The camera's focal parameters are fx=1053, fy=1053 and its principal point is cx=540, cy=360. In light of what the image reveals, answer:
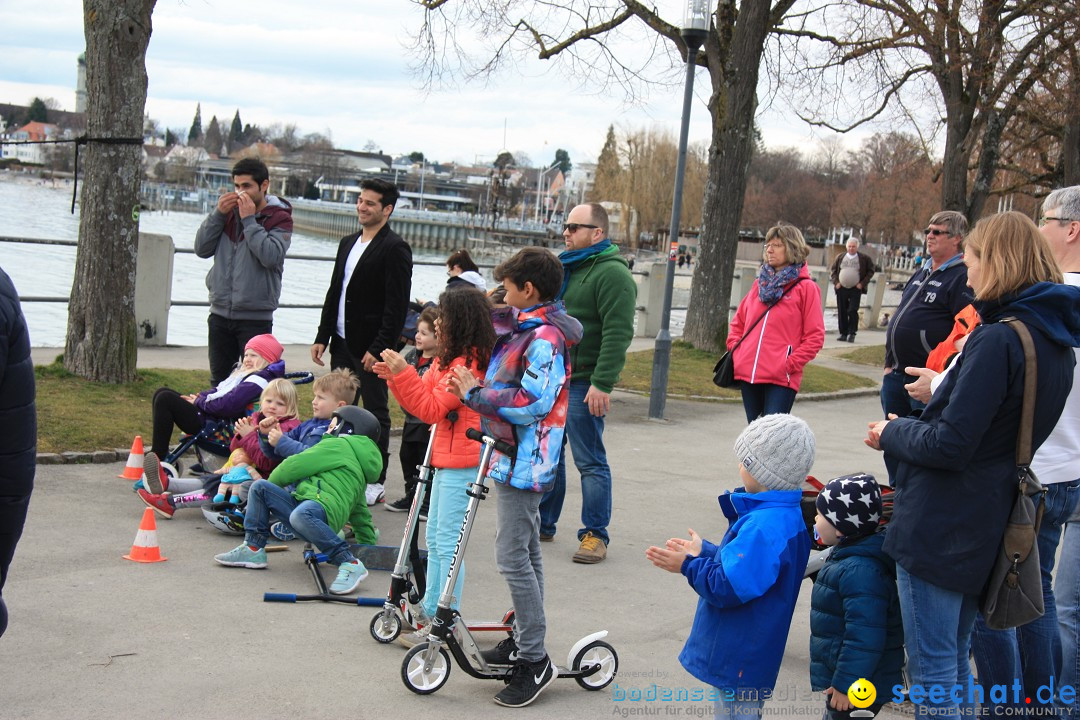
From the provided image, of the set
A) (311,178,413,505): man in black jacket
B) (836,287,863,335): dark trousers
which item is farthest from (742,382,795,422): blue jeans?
(836,287,863,335): dark trousers

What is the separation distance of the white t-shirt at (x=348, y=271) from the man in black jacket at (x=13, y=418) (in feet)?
15.3

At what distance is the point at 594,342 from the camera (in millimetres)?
6656

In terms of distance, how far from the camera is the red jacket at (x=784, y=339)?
7395mm

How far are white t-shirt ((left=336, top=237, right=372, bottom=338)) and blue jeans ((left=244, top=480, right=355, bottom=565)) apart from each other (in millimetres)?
1911

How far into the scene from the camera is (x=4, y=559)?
2900 mm

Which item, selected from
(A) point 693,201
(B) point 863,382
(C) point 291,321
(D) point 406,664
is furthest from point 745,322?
(A) point 693,201

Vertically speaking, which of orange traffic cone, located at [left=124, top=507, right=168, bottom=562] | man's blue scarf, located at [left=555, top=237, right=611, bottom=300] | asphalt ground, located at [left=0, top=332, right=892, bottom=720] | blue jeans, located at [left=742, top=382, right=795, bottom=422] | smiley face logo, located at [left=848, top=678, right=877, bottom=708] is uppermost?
man's blue scarf, located at [left=555, top=237, right=611, bottom=300]

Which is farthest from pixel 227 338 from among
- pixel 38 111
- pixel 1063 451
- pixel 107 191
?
pixel 38 111

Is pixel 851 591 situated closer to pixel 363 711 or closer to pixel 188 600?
pixel 363 711

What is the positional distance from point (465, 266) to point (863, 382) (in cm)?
986

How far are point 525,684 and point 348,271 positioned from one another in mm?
3937

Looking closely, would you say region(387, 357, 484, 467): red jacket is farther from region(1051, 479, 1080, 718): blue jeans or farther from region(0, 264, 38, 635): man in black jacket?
region(1051, 479, 1080, 718): blue jeans

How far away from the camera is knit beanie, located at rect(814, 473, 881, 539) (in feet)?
12.0

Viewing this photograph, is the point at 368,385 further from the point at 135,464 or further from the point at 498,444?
the point at 498,444
